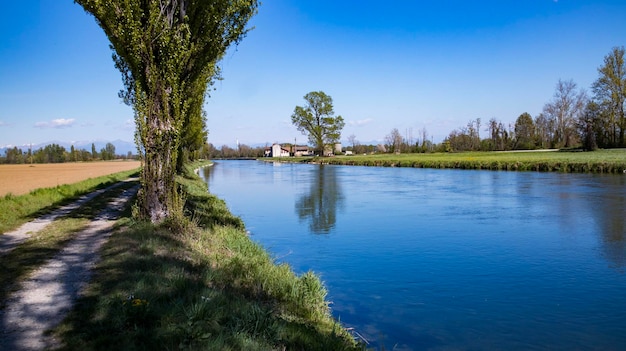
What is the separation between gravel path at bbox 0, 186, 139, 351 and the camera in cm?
416

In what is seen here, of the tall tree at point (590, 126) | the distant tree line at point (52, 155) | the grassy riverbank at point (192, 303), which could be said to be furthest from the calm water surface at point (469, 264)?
the distant tree line at point (52, 155)

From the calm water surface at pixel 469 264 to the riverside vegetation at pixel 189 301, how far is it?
1.30 metres

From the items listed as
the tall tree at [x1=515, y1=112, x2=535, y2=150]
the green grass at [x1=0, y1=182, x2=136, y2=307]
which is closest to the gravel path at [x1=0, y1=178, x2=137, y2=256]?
the green grass at [x1=0, y1=182, x2=136, y2=307]

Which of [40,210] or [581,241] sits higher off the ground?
[40,210]

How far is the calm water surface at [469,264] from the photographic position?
661cm

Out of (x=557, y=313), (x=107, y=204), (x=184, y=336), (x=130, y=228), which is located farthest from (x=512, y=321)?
(x=107, y=204)

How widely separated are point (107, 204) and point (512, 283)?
1357 centimetres

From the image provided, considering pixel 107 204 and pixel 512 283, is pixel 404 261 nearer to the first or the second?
pixel 512 283

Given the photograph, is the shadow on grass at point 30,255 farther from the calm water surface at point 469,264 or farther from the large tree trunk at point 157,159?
the calm water surface at point 469,264

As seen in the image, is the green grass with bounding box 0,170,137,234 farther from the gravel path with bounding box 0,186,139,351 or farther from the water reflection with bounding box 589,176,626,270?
the water reflection with bounding box 589,176,626,270

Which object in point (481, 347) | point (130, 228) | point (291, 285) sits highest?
point (130, 228)

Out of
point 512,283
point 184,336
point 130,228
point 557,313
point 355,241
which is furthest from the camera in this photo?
point 355,241

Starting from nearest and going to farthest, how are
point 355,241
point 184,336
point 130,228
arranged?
point 184,336
point 130,228
point 355,241

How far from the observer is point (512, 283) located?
874 cm
